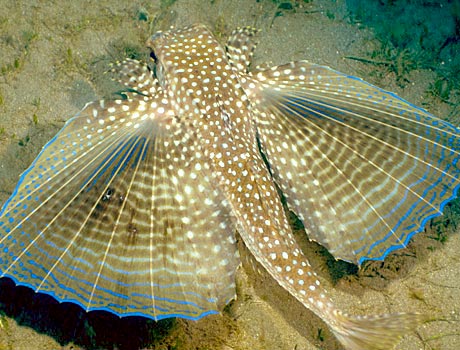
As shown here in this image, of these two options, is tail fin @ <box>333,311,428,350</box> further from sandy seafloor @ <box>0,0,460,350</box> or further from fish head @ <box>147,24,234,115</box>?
fish head @ <box>147,24,234,115</box>

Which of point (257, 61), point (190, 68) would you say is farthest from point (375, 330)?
point (257, 61)

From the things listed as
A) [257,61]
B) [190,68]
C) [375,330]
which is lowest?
[375,330]

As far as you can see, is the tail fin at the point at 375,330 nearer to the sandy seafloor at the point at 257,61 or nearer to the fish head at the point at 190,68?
the sandy seafloor at the point at 257,61

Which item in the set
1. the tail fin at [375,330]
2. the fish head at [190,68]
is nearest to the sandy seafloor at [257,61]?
the tail fin at [375,330]

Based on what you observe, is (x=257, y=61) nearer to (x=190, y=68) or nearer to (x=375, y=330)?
(x=190, y=68)

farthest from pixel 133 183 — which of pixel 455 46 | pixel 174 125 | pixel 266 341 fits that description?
pixel 455 46

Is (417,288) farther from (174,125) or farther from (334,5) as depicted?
(334,5)
